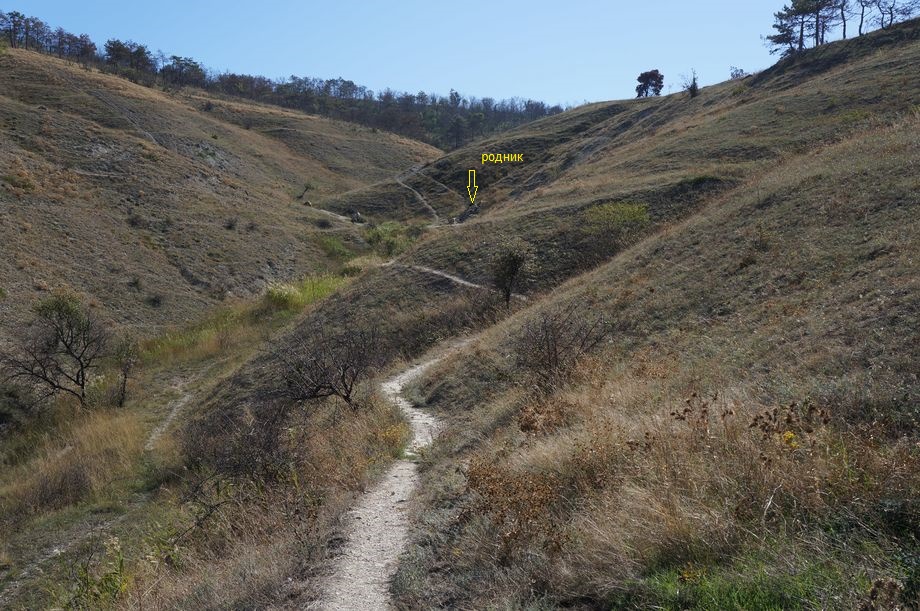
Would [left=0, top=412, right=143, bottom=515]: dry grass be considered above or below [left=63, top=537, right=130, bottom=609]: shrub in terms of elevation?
below

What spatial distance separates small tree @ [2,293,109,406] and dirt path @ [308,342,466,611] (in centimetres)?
1878

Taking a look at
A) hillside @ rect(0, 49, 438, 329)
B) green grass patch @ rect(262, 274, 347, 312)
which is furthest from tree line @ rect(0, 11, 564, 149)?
green grass patch @ rect(262, 274, 347, 312)

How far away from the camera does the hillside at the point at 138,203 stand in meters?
30.6

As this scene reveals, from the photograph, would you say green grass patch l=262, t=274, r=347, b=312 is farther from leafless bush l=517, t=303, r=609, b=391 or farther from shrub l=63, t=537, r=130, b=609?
shrub l=63, t=537, r=130, b=609

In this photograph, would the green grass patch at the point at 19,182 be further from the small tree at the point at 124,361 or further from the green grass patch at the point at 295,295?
the small tree at the point at 124,361

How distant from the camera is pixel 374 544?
4.99m

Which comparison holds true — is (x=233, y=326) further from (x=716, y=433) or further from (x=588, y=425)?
(x=716, y=433)

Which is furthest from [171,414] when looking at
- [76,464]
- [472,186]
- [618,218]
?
[472,186]

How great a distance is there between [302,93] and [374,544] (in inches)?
4864

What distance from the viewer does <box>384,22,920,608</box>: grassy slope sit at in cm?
311

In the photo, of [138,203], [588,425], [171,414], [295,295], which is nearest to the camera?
[588,425]

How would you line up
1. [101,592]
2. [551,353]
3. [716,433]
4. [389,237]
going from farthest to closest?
[389,237] → [551,353] → [101,592] → [716,433]

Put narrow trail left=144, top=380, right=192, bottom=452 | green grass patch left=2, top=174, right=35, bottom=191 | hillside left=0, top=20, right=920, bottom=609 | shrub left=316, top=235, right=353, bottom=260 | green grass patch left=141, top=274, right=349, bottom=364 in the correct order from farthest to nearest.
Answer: shrub left=316, top=235, right=353, bottom=260
green grass patch left=2, top=174, right=35, bottom=191
green grass patch left=141, top=274, right=349, bottom=364
narrow trail left=144, top=380, right=192, bottom=452
hillside left=0, top=20, right=920, bottom=609

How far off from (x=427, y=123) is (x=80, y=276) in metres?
92.5
